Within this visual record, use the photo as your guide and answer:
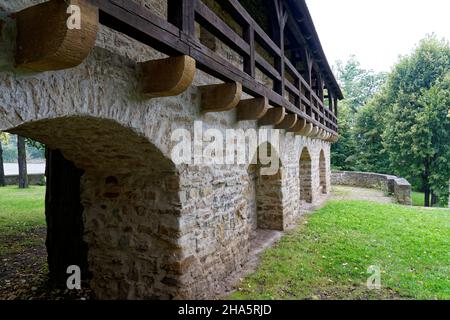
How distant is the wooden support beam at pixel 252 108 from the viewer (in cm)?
391

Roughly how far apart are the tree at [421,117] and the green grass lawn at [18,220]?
17.1 metres

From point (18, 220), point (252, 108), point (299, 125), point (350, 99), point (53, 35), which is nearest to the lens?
point (53, 35)

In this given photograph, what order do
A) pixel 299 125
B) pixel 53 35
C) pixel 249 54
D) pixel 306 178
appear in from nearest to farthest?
pixel 53 35 → pixel 249 54 → pixel 299 125 → pixel 306 178

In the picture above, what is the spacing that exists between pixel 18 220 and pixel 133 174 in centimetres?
704

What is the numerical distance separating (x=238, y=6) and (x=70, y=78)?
2205mm

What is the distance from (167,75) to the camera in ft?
7.38

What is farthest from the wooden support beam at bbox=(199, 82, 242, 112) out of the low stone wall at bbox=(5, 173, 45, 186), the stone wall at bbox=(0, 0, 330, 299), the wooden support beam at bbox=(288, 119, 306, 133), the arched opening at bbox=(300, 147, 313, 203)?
the low stone wall at bbox=(5, 173, 45, 186)

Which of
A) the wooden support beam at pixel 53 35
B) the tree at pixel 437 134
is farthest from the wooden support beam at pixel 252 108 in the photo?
the tree at pixel 437 134

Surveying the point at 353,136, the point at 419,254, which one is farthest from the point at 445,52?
the point at 419,254

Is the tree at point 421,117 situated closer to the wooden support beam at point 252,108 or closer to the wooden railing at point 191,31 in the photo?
the wooden railing at point 191,31

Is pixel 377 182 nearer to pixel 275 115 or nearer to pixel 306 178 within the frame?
pixel 306 178

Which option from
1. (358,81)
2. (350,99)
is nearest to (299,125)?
(350,99)

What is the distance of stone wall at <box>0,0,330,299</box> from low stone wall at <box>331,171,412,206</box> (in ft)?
35.5

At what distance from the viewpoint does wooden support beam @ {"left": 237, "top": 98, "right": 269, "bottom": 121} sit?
12.8 ft
